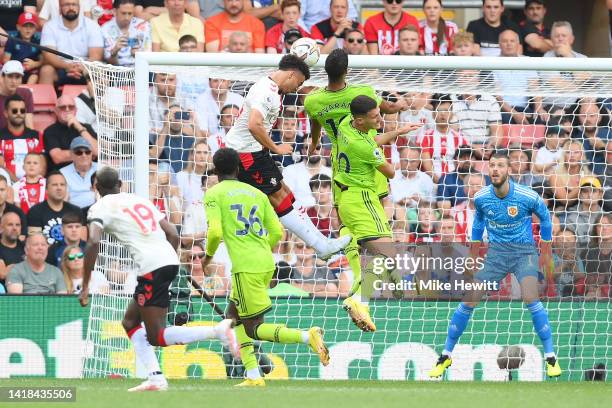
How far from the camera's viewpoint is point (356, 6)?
2070 centimetres

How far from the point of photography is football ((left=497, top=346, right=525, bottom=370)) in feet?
50.4

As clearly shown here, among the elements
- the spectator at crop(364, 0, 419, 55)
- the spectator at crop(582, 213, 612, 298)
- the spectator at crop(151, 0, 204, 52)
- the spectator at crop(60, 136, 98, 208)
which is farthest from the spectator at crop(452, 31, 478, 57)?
the spectator at crop(60, 136, 98, 208)

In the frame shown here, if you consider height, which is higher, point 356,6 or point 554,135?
point 356,6

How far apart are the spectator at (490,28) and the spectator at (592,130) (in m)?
3.26

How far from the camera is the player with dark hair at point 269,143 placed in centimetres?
1302

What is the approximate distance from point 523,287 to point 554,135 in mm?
2803

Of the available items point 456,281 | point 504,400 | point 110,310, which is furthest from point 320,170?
point 504,400

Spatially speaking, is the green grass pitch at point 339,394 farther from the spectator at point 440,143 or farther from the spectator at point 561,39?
the spectator at point 561,39

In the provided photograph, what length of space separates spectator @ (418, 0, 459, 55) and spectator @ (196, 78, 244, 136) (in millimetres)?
3647

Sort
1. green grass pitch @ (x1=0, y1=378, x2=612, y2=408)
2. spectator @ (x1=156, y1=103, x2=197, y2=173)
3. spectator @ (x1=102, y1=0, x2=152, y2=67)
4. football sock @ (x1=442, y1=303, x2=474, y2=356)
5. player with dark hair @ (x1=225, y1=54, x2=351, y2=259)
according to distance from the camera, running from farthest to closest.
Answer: spectator @ (x1=102, y1=0, x2=152, y2=67), spectator @ (x1=156, y1=103, x2=197, y2=173), football sock @ (x1=442, y1=303, x2=474, y2=356), player with dark hair @ (x1=225, y1=54, x2=351, y2=259), green grass pitch @ (x1=0, y1=378, x2=612, y2=408)

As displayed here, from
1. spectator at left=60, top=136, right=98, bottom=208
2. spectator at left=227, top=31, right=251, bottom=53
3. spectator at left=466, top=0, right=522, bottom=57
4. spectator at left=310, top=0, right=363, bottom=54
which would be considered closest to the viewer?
spectator at left=60, top=136, right=98, bottom=208

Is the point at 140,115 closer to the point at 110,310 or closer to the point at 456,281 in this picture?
the point at 110,310

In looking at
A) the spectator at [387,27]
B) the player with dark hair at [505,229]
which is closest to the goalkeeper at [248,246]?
the player with dark hair at [505,229]

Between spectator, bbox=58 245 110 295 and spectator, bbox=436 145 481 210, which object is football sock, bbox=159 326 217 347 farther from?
spectator, bbox=436 145 481 210
